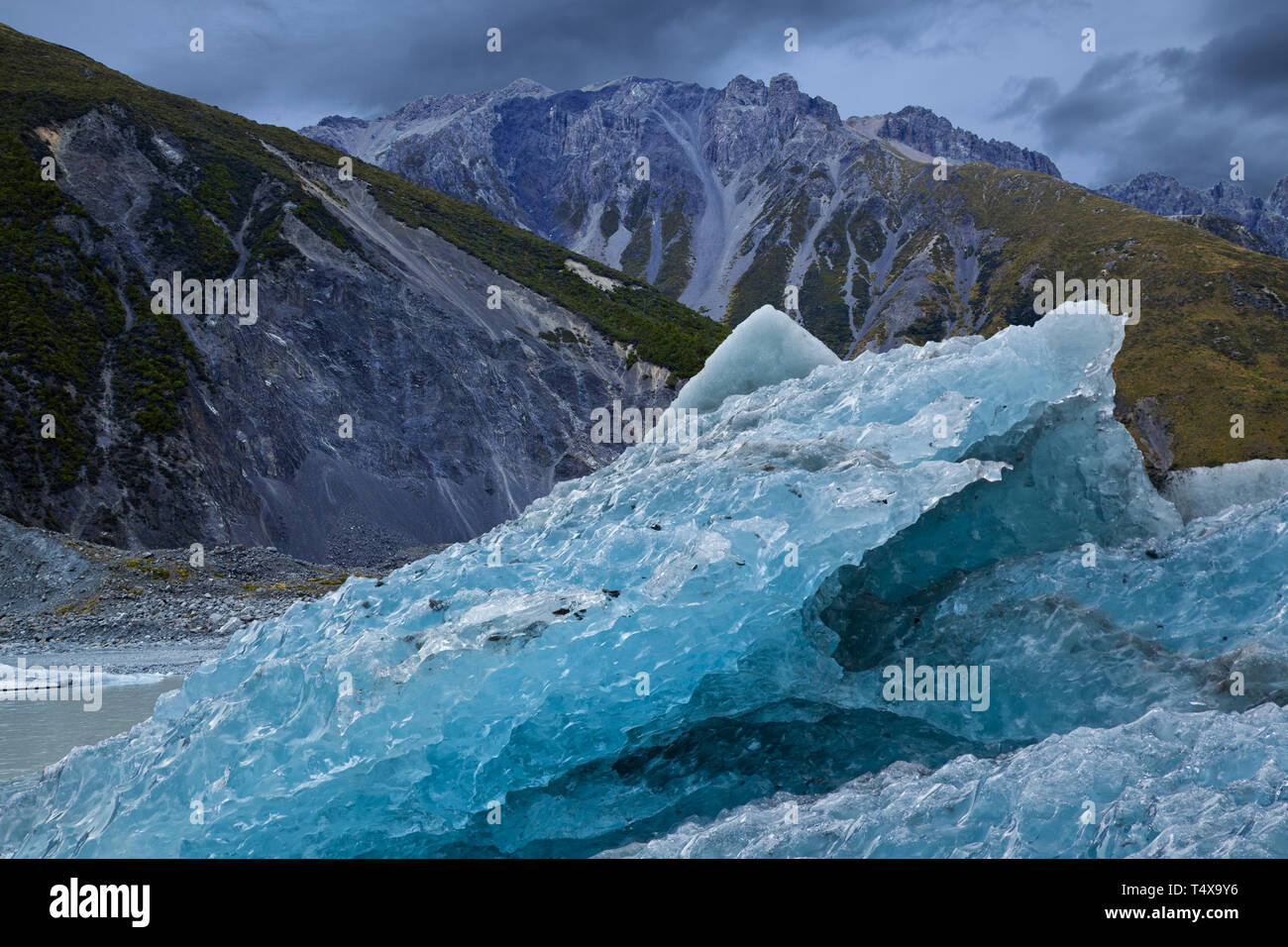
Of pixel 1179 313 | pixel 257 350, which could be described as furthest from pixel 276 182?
pixel 1179 313

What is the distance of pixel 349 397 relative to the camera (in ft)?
192

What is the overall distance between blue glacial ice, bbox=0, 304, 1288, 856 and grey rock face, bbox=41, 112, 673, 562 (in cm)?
4049

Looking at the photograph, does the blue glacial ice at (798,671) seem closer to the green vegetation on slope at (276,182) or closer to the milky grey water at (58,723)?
the milky grey water at (58,723)

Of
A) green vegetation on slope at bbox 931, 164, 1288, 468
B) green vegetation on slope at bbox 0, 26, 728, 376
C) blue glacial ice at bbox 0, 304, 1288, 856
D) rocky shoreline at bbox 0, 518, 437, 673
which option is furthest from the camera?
green vegetation on slope at bbox 931, 164, 1288, 468

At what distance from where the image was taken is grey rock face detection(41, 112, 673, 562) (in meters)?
47.7

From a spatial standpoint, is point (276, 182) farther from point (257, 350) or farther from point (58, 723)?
point (58, 723)

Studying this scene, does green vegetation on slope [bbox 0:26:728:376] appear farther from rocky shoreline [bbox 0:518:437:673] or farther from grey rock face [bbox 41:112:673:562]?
rocky shoreline [bbox 0:518:437:673]

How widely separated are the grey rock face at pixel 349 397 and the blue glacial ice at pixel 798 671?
40.5 metres

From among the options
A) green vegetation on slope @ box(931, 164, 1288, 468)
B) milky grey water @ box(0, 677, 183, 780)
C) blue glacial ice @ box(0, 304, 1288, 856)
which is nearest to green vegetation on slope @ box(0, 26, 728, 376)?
milky grey water @ box(0, 677, 183, 780)

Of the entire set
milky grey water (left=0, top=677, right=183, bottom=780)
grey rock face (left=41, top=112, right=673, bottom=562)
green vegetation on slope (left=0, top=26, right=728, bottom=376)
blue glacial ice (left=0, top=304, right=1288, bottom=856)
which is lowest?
milky grey water (left=0, top=677, right=183, bottom=780)

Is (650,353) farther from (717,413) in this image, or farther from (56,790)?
(56,790)

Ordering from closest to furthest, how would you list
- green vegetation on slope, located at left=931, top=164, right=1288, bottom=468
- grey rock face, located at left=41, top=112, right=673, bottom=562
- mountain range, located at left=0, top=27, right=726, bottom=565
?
1. mountain range, located at left=0, top=27, right=726, bottom=565
2. grey rock face, located at left=41, top=112, right=673, bottom=562
3. green vegetation on slope, located at left=931, top=164, right=1288, bottom=468

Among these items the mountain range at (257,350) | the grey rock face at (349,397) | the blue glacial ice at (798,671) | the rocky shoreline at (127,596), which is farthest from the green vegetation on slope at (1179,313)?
the blue glacial ice at (798,671)

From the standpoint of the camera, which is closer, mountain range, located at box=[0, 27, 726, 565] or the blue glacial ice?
the blue glacial ice
